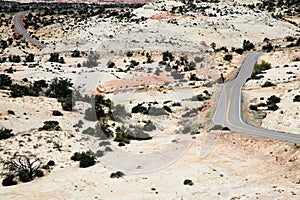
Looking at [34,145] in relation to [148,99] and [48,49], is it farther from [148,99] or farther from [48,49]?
[48,49]

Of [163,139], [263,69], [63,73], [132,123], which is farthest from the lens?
[263,69]

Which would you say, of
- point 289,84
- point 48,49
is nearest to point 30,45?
point 48,49

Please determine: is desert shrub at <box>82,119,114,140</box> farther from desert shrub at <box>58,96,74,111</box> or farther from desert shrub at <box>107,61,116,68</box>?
desert shrub at <box>107,61,116,68</box>

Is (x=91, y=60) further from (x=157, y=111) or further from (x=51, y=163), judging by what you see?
(x=51, y=163)

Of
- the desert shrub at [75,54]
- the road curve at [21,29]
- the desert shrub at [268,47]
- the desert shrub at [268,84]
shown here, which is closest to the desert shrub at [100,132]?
the desert shrub at [268,84]

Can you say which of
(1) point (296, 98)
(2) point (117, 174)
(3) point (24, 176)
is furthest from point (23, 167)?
(1) point (296, 98)

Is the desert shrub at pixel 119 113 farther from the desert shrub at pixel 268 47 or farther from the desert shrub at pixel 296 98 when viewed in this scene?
the desert shrub at pixel 268 47

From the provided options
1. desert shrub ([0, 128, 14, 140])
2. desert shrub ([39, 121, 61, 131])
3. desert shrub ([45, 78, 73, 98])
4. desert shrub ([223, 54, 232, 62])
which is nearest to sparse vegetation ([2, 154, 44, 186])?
desert shrub ([0, 128, 14, 140])
